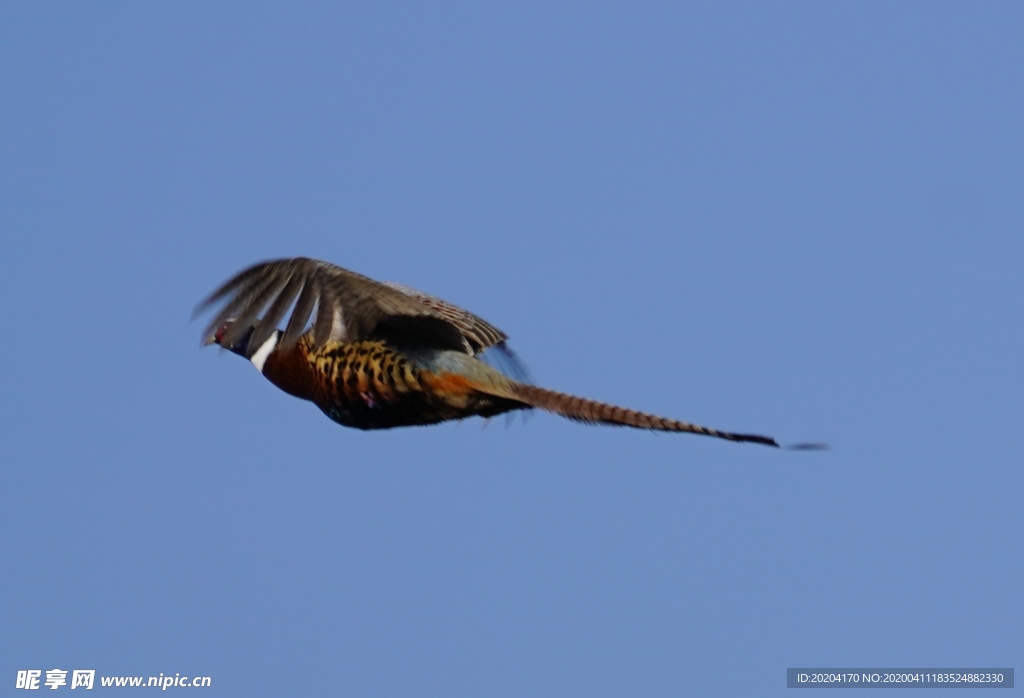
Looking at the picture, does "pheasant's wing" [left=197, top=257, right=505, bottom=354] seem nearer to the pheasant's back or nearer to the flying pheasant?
the flying pheasant

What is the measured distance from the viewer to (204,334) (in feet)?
29.9

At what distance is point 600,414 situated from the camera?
915 centimetres

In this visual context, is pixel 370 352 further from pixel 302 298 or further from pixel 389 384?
pixel 302 298

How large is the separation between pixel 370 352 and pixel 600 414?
227 centimetres

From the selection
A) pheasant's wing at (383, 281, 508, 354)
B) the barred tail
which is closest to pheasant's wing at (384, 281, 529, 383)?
pheasant's wing at (383, 281, 508, 354)

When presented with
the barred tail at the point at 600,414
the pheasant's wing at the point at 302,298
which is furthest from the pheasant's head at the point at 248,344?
the barred tail at the point at 600,414

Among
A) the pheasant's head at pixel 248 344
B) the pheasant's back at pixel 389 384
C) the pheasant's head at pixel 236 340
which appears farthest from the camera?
the pheasant's head at pixel 236 340

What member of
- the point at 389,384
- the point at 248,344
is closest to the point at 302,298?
the point at 389,384

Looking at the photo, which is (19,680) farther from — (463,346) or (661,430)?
(661,430)

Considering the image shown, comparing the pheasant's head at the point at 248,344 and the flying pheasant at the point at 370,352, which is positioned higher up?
the pheasant's head at the point at 248,344

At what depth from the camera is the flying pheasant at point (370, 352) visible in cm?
920

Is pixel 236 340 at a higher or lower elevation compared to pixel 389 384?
higher

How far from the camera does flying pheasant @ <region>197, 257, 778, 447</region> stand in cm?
920

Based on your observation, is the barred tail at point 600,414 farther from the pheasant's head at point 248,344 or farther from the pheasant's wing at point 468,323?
the pheasant's head at point 248,344
